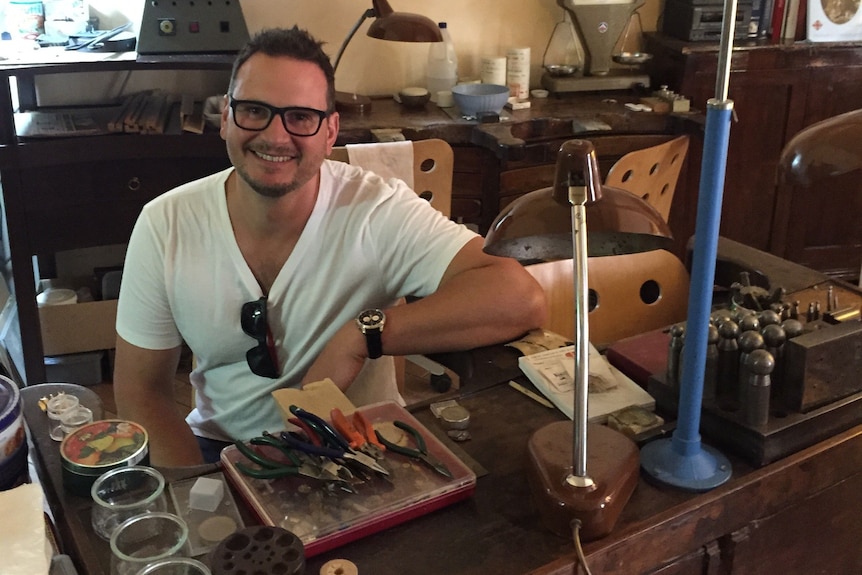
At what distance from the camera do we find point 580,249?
89 centimetres

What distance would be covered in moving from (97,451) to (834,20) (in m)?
3.09

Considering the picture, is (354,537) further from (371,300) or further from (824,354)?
(371,300)

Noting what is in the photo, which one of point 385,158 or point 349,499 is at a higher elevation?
point 385,158

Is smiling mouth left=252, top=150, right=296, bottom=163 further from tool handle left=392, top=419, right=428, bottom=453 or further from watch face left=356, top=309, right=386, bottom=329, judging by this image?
tool handle left=392, top=419, right=428, bottom=453

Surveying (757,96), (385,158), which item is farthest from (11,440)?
(757,96)

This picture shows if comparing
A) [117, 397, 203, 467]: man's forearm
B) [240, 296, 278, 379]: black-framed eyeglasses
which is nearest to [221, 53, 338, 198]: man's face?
[240, 296, 278, 379]: black-framed eyeglasses

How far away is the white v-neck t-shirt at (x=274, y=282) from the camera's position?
1.56 m

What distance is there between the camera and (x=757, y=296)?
1254 millimetres

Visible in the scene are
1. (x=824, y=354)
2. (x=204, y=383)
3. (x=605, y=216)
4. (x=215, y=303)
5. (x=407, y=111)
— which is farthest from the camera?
(x=407, y=111)

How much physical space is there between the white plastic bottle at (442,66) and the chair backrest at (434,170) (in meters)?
0.76

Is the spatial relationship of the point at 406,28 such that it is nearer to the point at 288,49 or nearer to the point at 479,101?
the point at 479,101

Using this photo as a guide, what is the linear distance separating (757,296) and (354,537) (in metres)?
0.67

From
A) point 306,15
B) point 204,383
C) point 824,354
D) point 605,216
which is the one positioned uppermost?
point 306,15

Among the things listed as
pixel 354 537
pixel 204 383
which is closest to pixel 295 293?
pixel 204 383
